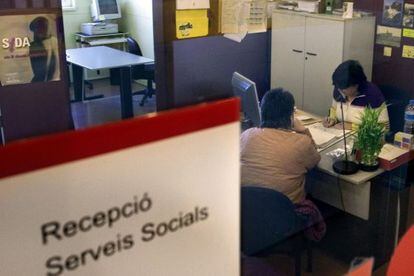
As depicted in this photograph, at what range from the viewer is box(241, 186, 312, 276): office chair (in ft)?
7.50

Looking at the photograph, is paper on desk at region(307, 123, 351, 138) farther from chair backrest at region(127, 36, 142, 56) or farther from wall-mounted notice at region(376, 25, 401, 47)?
chair backrest at region(127, 36, 142, 56)

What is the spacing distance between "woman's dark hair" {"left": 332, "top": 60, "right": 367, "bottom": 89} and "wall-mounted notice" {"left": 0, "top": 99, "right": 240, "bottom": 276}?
8.64 feet

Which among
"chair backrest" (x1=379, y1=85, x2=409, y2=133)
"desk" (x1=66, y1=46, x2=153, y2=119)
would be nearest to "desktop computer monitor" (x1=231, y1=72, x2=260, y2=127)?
"chair backrest" (x1=379, y1=85, x2=409, y2=133)

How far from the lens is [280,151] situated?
243 cm

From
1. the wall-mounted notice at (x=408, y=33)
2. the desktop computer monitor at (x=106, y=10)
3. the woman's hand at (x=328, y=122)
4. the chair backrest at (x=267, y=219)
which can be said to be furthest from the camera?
the desktop computer monitor at (x=106, y=10)

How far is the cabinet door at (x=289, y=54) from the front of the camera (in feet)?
9.04

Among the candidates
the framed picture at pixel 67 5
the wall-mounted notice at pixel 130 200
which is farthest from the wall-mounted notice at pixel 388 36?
the wall-mounted notice at pixel 130 200

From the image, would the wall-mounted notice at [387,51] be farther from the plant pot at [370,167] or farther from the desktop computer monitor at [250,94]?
the desktop computer monitor at [250,94]

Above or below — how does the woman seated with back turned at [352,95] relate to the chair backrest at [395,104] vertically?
above

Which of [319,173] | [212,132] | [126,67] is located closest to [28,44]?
[212,132]

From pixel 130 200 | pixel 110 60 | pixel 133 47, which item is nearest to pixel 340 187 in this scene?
pixel 130 200

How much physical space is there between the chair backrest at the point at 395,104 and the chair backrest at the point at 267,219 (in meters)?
0.95

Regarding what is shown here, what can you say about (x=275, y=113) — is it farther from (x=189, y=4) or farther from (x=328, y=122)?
(x=189, y=4)

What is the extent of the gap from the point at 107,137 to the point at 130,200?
7 centimetres
